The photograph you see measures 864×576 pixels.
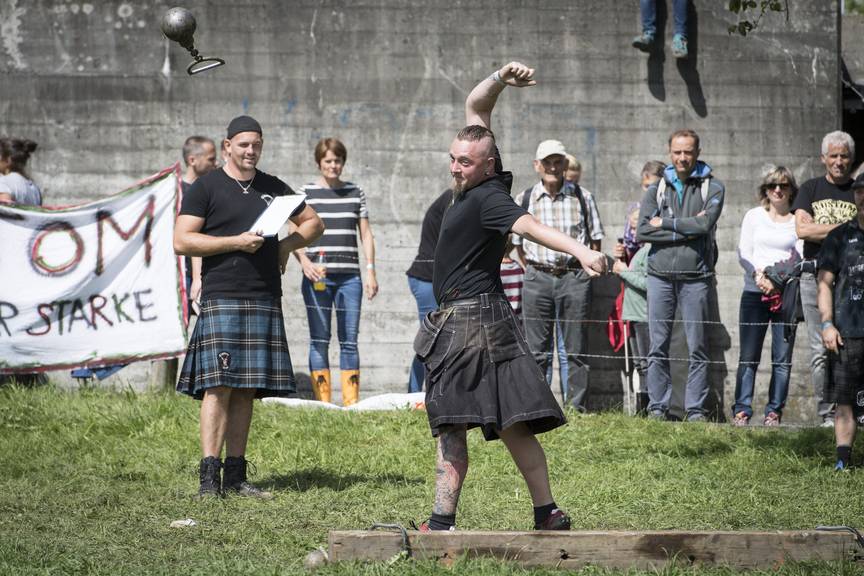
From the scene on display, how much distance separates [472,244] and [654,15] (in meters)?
6.96

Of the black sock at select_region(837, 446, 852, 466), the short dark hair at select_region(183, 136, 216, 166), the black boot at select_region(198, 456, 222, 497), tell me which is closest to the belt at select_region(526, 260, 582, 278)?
the short dark hair at select_region(183, 136, 216, 166)

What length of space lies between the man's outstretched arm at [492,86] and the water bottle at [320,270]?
14.6 ft

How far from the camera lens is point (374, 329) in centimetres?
1153

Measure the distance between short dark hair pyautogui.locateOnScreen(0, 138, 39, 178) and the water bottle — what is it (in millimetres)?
2602

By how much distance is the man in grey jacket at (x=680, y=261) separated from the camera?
386 inches

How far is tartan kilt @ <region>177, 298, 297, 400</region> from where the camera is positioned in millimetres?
6887

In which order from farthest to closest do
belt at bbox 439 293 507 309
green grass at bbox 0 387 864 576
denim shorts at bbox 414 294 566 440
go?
green grass at bbox 0 387 864 576 → belt at bbox 439 293 507 309 → denim shorts at bbox 414 294 566 440

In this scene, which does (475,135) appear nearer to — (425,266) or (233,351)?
(233,351)

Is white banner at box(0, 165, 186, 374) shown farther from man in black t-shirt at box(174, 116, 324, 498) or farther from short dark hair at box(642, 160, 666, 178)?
short dark hair at box(642, 160, 666, 178)

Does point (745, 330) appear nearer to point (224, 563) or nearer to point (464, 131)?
point (464, 131)

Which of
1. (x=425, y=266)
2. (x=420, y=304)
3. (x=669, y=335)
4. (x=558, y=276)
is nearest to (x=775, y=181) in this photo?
(x=669, y=335)

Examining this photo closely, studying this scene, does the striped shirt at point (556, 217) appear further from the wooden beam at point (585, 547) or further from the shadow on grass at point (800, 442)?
the wooden beam at point (585, 547)

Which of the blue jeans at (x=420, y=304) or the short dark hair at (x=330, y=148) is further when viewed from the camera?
the blue jeans at (x=420, y=304)

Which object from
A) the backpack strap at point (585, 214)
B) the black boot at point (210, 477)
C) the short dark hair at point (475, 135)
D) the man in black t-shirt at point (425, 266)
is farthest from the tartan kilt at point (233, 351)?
the backpack strap at point (585, 214)
